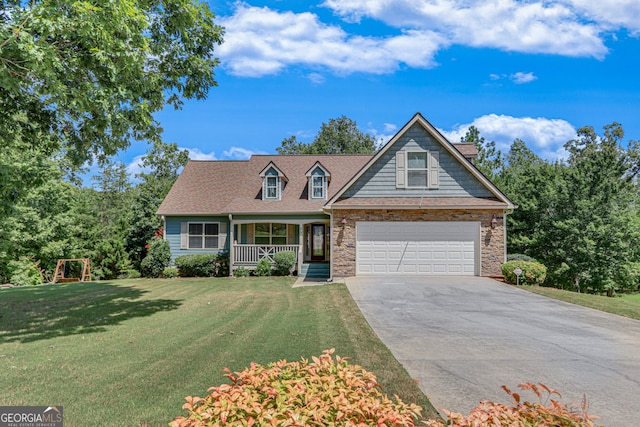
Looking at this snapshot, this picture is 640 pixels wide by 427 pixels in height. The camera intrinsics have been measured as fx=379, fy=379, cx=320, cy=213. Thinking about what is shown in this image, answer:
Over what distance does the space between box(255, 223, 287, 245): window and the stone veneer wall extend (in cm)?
558

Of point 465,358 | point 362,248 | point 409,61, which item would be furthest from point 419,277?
point 465,358

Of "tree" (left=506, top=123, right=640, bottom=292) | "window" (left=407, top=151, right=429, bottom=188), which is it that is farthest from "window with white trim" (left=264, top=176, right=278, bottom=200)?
"tree" (left=506, top=123, right=640, bottom=292)

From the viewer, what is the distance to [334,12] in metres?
11.5

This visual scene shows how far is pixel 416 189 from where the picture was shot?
16.6 metres

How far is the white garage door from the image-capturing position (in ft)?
52.6

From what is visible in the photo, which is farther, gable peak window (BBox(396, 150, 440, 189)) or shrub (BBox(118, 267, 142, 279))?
shrub (BBox(118, 267, 142, 279))

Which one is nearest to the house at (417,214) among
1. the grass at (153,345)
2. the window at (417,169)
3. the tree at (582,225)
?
the window at (417,169)

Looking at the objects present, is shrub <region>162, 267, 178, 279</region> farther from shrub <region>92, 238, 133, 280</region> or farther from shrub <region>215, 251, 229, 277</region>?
shrub <region>92, 238, 133, 280</region>

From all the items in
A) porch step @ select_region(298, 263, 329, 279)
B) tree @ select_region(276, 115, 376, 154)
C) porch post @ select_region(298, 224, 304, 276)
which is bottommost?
porch step @ select_region(298, 263, 329, 279)

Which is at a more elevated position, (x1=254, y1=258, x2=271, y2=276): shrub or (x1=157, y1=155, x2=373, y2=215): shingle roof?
(x1=157, y1=155, x2=373, y2=215): shingle roof

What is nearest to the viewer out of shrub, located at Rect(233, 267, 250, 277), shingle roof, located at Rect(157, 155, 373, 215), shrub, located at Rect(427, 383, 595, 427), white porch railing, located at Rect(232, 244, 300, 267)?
shrub, located at Rect(427, 383, 595, 427)

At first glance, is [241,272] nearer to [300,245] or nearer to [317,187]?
[300,245]

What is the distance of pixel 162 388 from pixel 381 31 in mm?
13580

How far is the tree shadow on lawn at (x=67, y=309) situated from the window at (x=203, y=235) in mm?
6292
